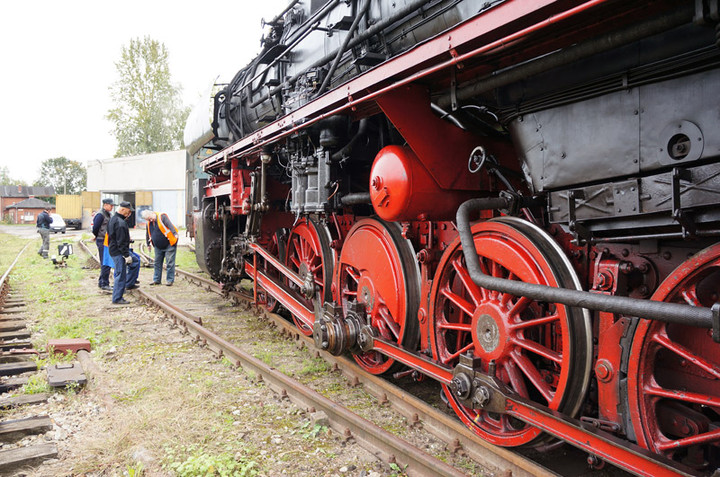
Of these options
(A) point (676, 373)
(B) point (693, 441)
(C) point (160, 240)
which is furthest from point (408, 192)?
(C) point (160, 240)

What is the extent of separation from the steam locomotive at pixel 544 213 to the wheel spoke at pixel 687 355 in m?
0.01

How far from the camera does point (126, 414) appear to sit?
10.8ft

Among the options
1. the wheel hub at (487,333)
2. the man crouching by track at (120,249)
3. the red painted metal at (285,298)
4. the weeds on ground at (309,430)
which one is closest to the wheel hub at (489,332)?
the wheel hub at (487,333)

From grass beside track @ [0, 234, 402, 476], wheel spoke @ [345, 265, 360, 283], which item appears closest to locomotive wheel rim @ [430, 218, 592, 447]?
grass beside track @ [0, 234, 402, 476]

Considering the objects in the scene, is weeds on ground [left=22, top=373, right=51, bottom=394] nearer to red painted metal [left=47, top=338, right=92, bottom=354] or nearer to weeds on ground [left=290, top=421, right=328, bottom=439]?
red painted metal [left=47, top=338, right=92, bottom=354]

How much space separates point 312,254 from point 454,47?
10.9ft

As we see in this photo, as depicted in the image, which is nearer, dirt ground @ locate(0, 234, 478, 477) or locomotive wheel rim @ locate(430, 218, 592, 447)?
locomotive wheel rim @ locate(430, 218, 592, 447)

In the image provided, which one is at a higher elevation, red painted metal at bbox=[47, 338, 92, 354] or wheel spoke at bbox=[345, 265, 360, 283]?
wheel spoke at bbox=[345, 265, 360, 283]

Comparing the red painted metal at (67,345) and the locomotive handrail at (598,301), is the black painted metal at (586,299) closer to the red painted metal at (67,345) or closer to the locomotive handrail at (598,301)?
the locomotive handrail at (598,301)

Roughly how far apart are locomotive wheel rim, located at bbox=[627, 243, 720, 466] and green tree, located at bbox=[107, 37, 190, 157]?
39.8 metres

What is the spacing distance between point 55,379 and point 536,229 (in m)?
3.90

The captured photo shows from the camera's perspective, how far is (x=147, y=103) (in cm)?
3638

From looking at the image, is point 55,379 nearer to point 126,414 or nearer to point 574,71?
point 126,414

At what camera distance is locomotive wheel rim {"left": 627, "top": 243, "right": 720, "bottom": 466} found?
180 cm
